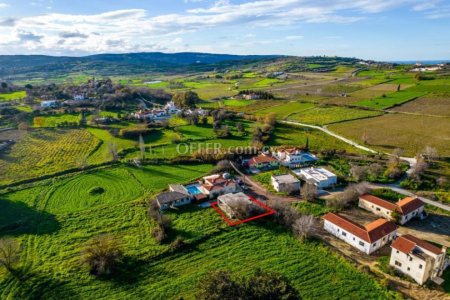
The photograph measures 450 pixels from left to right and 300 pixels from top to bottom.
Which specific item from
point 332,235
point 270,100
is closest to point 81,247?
point 332,235

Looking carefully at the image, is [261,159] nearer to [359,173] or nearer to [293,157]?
[293,157]

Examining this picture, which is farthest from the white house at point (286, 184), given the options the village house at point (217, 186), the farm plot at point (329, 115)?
the farm plot at point (329, 115)

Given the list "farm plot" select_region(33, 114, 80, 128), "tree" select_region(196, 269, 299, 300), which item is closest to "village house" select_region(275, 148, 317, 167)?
"tree" select_region(196, 269, 299, 300)

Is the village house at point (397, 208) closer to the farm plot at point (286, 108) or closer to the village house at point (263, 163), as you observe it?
the village house at point (263, 163)

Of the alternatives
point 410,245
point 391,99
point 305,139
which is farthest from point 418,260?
point 391,99

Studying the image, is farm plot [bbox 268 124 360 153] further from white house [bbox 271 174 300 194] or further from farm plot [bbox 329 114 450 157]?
white house [bbox 271 174 300 194]

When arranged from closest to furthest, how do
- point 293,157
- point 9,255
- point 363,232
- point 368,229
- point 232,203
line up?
point 9,255
point 363,232
point 368,229
point 232,203
point 293,157
